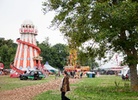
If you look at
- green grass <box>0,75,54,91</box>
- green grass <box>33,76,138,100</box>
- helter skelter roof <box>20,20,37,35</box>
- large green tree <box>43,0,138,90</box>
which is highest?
helter skelter roof <box>20,20,37,35</box>

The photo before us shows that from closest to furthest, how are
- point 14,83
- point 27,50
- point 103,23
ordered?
point 103,23
point 14,83
point 27,50

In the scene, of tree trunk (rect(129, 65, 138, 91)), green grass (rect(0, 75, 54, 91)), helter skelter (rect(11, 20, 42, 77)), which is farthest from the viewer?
helter skelter (rect(11, 20, 42, 77))

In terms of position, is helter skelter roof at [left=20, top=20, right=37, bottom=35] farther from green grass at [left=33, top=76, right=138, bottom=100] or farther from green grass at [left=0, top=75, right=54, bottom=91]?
green grass at [left=33, top=76, right=138, bottom=100]

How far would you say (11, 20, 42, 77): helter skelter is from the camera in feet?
189

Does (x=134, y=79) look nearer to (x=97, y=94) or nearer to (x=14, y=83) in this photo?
(x=97, y=94)

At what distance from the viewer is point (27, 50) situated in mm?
58656

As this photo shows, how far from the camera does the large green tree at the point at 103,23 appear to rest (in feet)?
54.2

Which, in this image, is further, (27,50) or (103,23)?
(27,50)

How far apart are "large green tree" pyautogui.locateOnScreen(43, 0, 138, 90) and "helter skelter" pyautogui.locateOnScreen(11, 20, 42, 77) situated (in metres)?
37.9

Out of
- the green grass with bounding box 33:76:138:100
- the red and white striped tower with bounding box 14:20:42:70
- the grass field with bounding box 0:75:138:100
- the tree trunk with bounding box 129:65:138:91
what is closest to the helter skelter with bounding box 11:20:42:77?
the red and white striped tower with bounding box 14:20:42:70

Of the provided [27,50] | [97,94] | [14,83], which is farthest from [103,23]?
[27,50]

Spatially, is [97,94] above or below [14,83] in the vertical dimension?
below

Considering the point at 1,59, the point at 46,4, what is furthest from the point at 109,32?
the point at 1,59

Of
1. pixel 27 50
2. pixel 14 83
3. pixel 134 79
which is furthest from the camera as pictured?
pixel 27 50
